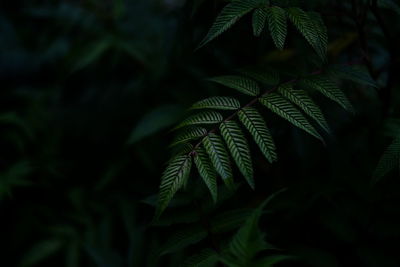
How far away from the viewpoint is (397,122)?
4.54ft

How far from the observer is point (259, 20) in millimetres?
1072

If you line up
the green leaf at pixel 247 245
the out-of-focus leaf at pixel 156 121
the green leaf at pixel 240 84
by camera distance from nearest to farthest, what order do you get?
the green leaf at pixel 247 245, the green leaf at pixel 240 84, the out-of-focus leaf at pixel 156 121

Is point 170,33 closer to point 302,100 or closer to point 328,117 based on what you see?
point 328,117

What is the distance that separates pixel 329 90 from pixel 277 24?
0.25m

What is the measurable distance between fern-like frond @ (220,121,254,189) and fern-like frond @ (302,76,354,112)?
292 mm

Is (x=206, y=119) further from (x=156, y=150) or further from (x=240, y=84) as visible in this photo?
(x=156, y=150)

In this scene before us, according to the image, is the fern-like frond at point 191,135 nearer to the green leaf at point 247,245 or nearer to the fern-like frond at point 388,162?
the green leaf at point 247,245

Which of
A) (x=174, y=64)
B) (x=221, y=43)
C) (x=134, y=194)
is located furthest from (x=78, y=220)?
(x=221, y=43)

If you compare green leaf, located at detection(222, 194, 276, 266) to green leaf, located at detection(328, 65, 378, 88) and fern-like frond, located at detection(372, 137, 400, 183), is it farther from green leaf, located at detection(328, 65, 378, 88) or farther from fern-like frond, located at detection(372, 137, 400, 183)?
green leaf, located at detection(328, 65, 378, 88)

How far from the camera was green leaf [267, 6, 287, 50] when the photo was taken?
3.44 ft

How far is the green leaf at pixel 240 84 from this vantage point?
3.85 ft

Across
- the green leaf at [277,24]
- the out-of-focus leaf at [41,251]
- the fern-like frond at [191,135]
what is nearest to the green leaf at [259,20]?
the green leaf at [277,24]

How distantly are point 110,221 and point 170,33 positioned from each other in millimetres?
992

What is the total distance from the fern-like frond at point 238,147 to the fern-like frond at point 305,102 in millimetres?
192
